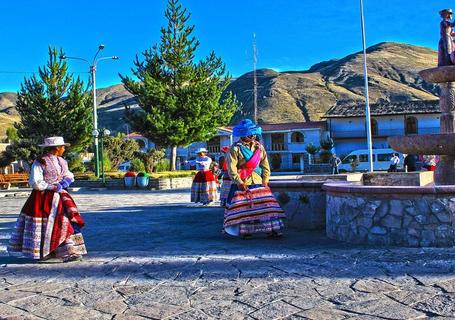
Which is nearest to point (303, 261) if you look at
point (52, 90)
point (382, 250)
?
point (382, 250)

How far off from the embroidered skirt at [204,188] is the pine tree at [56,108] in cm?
2575

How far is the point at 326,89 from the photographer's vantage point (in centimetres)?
11994

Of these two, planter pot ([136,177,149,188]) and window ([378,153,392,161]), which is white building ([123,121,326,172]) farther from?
planter pot ([136,177,149,188])

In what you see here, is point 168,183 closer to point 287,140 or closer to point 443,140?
point 443,140

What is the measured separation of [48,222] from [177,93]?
29.9 meters

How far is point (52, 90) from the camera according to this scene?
3812cm

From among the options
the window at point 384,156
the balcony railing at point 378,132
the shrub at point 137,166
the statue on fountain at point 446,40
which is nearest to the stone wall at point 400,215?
the statue on fountain at point 446,40

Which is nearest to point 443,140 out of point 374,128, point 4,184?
point 4,184

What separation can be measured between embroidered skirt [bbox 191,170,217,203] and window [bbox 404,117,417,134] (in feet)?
167

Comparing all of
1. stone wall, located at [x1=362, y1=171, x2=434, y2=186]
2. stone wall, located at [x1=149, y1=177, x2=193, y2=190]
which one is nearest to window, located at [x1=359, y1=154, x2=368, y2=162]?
stone wall, located at [x1=149, y1=177, x2=193, y2=190]

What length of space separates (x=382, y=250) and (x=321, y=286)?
1.83 metres

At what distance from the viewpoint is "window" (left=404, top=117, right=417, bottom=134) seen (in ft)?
A: 199

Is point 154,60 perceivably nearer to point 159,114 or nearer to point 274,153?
point 159,114

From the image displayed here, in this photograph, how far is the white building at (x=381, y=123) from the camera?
60.3 m
